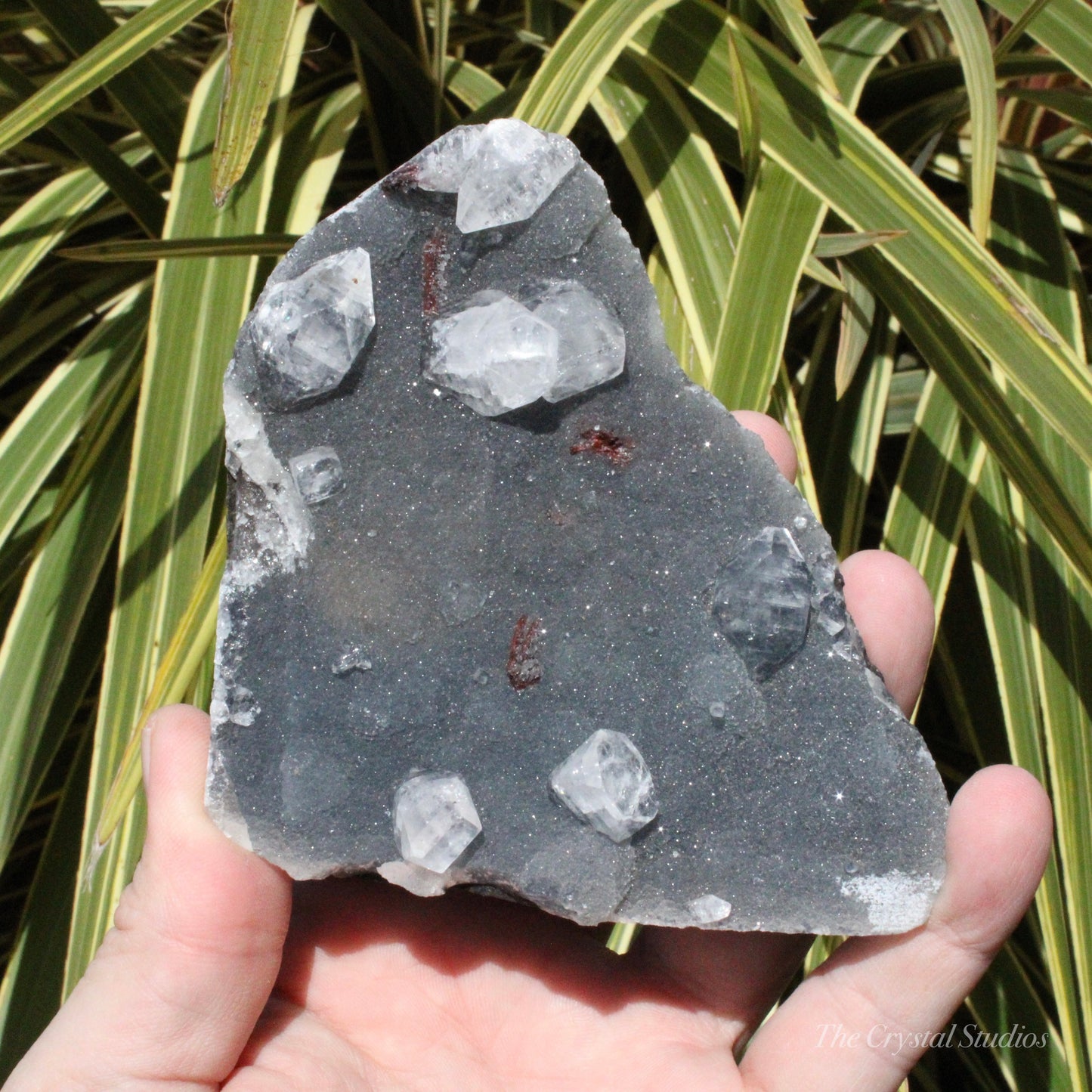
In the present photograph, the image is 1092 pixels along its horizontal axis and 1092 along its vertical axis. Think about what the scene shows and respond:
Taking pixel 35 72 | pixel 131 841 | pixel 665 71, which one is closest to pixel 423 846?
pixel 131 841

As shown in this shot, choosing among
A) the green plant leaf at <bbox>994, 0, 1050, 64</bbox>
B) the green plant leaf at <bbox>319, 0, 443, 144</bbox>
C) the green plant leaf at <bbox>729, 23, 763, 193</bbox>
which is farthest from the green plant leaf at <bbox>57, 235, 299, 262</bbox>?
the green plant leaf at <bbox>994, 0, 1050, 64</bbox>

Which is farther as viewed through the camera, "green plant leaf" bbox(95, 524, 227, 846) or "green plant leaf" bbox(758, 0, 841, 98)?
"green plant leaf" bbox(758, 0, 841, 98)

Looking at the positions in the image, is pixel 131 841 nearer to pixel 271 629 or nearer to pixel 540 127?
pixel 271 629

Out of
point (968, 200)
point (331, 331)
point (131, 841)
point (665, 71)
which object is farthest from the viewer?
point (968, 200)

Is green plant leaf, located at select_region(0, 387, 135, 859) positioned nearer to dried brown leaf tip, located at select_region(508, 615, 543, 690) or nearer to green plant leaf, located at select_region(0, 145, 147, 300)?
green plant leaf, located at select_region(0, 145, 147, 300)

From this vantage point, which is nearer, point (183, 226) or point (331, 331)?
point (331, 331)

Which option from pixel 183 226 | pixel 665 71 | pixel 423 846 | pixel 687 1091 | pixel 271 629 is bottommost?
pixel 687 1091
